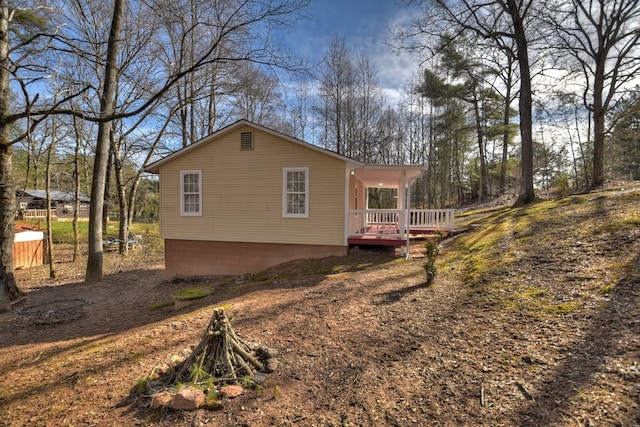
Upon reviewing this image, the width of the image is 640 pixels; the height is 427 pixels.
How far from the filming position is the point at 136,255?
16.5 m

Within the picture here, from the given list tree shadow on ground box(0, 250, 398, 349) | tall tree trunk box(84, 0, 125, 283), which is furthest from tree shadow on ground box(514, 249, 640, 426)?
tall tree trunk box(84, 0, 125, 283)

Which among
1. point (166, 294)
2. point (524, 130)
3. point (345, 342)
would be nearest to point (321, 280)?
point (345, 342)

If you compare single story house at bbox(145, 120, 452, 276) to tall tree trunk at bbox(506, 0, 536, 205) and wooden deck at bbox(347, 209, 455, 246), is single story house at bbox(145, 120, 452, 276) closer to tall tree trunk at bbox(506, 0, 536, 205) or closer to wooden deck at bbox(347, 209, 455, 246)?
wooden deck at bbox(347, 209, 455, 246)

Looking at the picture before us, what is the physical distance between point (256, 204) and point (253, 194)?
342mm

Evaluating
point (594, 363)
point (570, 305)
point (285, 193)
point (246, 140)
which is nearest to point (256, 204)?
point (285, 193)

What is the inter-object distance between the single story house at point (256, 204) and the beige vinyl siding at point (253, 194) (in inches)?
1.2

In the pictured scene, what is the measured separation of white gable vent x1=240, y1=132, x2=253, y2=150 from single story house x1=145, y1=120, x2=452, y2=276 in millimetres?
→ 28

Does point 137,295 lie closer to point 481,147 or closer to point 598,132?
point 598,132

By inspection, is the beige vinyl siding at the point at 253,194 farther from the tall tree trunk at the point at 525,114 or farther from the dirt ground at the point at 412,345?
the tall tree trunk at the point at 525,114

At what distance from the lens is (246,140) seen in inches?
392

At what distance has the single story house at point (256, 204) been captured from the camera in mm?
9344

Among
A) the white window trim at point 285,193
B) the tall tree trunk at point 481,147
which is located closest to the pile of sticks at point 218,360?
the white window trim at point 285,193

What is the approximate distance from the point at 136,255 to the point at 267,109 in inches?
506

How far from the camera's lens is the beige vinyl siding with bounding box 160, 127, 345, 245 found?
9367 millimetres
